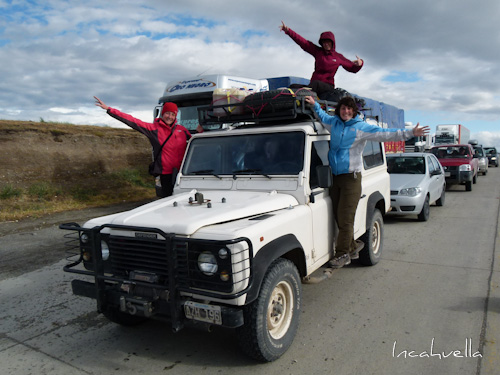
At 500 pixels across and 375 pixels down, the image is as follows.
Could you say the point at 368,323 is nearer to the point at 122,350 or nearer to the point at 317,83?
the point at 122,350

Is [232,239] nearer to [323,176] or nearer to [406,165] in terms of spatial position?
[323,176]

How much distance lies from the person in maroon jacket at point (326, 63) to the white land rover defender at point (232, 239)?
141 centimetres

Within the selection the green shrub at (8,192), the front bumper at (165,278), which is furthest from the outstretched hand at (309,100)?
the green shrub at (8,192)

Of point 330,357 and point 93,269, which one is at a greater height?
point 93,269

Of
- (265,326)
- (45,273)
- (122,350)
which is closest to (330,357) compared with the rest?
(265,326)

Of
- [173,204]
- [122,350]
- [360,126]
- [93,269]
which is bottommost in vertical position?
[122,350]

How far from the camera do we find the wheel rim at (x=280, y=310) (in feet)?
11.5

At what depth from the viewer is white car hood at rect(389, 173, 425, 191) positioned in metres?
9.36

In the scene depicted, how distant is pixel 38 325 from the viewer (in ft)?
14.1

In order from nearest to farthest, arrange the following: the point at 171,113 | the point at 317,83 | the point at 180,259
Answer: the point at 180,259 < the point at 171,113 < the point at 317,83

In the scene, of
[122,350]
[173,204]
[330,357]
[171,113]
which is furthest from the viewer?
[171,113]

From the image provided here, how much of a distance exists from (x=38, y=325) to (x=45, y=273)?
1.92 meters

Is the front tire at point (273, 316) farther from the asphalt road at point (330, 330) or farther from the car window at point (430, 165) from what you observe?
the car window at point (430, 165)

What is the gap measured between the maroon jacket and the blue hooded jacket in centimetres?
155
